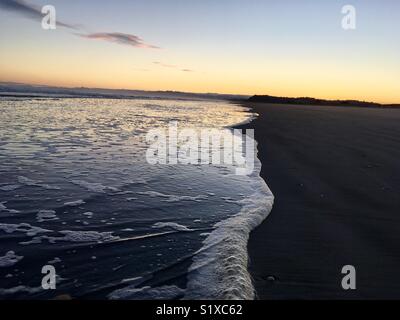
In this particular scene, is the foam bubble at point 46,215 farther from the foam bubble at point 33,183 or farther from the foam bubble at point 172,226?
the foam bubble at point 172,226

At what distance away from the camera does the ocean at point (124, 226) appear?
3.48 metres

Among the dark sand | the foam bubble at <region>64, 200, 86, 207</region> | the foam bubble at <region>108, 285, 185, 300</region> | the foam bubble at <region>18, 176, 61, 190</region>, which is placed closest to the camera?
the foam bubble at <region>108, 285, 185, 300</region>

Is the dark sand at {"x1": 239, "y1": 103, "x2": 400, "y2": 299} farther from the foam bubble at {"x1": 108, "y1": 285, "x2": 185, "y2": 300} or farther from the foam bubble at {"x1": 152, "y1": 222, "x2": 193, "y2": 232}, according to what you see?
the foam bubble at {"x1": 152, "y1": 222, "x2": 193, "y2": 232}

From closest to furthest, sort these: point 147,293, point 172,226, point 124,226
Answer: point 147,293 < point 124,226 < point 172,226

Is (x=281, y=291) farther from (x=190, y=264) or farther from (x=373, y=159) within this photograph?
(x=373, y=159)

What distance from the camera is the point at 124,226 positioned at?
4938 millimetres

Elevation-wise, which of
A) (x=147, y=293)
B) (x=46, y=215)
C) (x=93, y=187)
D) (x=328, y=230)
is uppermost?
(x=93, y=187)

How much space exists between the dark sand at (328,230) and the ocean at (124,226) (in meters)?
0.30

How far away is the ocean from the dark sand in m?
0.30

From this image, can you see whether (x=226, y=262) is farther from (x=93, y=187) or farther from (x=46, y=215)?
(x=93, y=187)

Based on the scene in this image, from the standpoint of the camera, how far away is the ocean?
11.4 ft

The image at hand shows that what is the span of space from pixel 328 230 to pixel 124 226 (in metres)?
2.80

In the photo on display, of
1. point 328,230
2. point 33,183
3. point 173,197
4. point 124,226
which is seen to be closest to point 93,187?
point 33,183

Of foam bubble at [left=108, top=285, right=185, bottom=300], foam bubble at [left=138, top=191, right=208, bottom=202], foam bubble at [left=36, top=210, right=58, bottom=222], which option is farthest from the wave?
foam bubble at [left=36, top=210, right=58, bottom=222]
